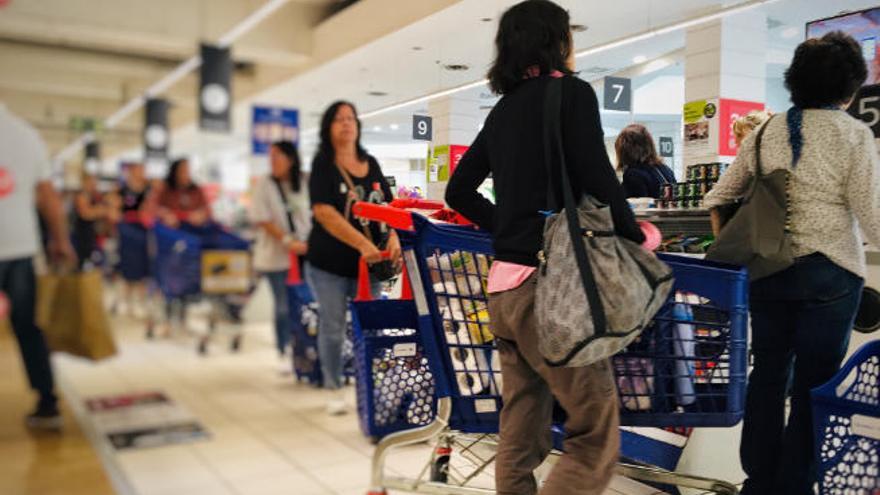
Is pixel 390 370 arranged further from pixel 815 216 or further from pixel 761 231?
pixel 815 216

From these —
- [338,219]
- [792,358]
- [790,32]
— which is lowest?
[792,358]

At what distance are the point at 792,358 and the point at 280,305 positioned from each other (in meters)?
3.86

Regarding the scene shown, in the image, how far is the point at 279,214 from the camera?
497 centimetres

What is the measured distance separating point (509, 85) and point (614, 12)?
1.05 m

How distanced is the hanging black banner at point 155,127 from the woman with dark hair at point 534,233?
12.4m

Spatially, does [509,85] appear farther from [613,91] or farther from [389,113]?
[389,113]

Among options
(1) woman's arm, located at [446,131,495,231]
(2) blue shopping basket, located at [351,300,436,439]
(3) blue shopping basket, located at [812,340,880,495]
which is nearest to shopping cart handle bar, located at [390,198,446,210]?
(2) blue shopping basket, located at [351,300,436,439]

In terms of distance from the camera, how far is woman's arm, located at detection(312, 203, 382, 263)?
3.07 m

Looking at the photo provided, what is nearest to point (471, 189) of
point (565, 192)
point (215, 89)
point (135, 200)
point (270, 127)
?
point (565, 192)

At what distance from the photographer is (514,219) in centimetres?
158

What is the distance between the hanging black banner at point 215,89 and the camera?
8.92 meters

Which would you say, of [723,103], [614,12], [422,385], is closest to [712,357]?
[422,385]

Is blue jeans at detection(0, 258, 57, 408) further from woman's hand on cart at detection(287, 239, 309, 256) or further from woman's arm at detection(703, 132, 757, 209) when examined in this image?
woman's arm at detection(703, 132, 757, 209)

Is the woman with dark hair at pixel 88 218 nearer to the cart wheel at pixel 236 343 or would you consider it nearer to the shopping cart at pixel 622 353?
the cart wheel at pixel 236 343
